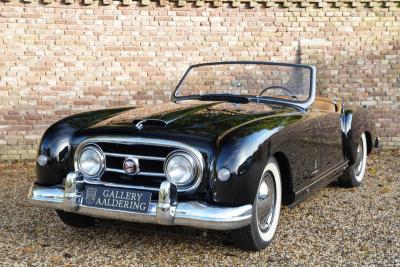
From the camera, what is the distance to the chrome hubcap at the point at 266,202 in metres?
3.70

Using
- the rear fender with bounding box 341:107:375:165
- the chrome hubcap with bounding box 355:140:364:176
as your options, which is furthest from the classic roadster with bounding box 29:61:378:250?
the chrome hubcap with bounding box 355:140:364:176

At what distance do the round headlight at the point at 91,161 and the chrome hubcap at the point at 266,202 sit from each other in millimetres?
1138

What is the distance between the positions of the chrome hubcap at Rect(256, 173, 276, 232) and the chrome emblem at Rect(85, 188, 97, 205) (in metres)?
1.14

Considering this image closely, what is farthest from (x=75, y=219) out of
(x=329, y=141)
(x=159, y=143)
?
(x=329, y=141)

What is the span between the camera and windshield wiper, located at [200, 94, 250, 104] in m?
4.57

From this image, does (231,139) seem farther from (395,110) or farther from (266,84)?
(395,110)

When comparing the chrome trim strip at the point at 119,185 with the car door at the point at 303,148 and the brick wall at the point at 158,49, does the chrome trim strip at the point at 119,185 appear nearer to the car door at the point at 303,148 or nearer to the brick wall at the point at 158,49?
the car door at the point at 303,148

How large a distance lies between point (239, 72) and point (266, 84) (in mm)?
350

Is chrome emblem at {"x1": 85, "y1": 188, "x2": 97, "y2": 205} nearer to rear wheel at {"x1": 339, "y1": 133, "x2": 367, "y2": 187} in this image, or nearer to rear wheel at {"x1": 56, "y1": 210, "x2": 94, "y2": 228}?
rear wheel at {"x1": 56, "y1": 210, "x2": 94, "y2": 228}

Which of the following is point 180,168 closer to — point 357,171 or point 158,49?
point 357,171

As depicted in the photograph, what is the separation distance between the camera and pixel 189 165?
339cm

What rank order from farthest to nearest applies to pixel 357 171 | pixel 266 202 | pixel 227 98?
1. pixel 357 171
2. pixel 227 98
3. pixel 266 202

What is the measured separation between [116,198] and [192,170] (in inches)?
22.0

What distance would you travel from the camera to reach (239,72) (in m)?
5.18
